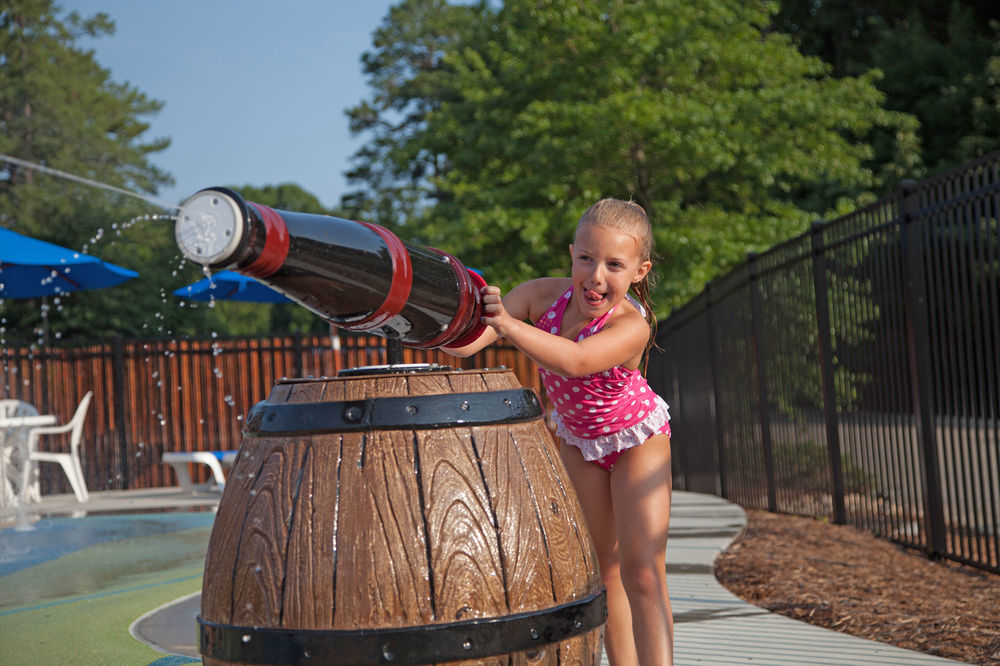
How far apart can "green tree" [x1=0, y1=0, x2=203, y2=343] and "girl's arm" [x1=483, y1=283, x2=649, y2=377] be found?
21989 millimetres

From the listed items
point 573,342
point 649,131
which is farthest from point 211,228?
point 649,131

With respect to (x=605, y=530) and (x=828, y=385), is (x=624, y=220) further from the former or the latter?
(x=828, y=385)

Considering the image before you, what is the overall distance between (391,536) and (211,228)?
2.07 feet

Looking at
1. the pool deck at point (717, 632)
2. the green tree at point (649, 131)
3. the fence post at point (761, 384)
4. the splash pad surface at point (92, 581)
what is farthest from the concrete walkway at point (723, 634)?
the green tree at point (649, 131)

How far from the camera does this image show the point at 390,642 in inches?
67.9

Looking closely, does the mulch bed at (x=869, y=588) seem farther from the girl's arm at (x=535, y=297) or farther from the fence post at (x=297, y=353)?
the fence post at (x=297, y=353)

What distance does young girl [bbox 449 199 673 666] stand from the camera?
7.93 ft

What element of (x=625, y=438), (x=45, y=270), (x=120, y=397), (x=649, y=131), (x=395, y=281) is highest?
(x=649, y=131)

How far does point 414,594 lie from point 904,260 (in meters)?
4.99

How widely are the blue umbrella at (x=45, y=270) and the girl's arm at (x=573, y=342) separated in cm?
874

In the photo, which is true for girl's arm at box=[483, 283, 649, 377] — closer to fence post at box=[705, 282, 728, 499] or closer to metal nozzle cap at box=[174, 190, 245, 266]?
metal nozzle cap at box=[174, 190, 245, 266]

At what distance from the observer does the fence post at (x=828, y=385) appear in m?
7.25

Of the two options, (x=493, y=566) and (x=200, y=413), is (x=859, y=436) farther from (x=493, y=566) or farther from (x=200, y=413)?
(x=200, y=413)

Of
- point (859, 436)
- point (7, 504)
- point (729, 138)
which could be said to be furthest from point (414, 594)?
point (729, 138)
